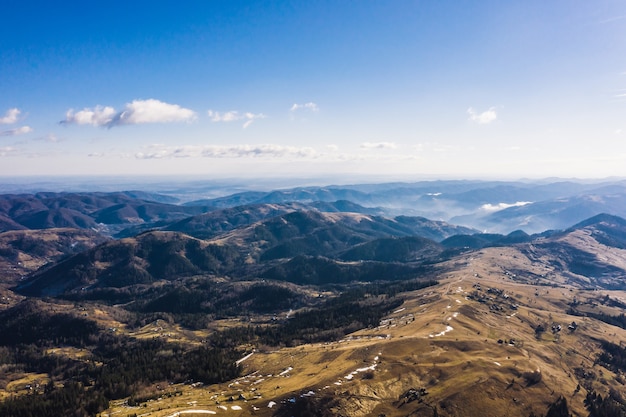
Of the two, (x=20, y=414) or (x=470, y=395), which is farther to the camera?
(x=20, y=414)

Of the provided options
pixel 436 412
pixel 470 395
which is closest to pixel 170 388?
pixel 436 412

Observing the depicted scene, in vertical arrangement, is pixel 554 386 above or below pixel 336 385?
below

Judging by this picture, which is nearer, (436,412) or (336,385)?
(436,412)

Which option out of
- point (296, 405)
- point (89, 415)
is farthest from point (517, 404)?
point (89, 415)

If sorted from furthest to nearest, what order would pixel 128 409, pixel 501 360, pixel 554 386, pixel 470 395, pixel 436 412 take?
pixel 501 360 < pixel 554 386 < pixel 128 409 < pixel 470 395 < pixel 436 412

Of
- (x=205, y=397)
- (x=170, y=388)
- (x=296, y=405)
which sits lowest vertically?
(x=170, y=388)

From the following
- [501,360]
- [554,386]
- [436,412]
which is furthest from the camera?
[501,360]

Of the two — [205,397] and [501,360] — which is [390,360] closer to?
[501,360]

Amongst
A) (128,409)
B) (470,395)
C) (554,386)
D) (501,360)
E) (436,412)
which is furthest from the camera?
(501,360)

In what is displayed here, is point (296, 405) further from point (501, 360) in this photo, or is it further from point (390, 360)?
point (501, 360)
